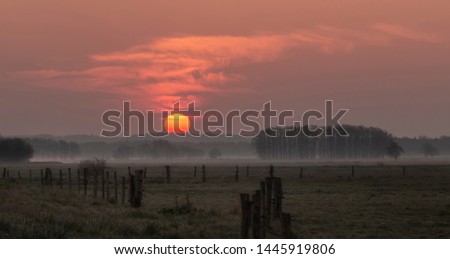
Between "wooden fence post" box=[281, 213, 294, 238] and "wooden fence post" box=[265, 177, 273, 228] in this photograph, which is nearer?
"wooden fence post" box=[281, 213, 294, 238]

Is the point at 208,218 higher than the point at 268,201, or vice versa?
the point at 268,201

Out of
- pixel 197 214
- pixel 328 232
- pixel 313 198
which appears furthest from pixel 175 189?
pixel 328 232

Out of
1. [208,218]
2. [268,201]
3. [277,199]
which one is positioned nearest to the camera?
[268,201]

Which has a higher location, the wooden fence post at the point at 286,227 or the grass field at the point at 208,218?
the wooden fence post at the point at 286,227

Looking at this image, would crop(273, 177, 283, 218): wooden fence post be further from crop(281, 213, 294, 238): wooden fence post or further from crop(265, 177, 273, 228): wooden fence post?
crop(281, 213, 294, 238): wooden fence post

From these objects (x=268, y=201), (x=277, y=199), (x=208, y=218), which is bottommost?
(x=208, y=218)

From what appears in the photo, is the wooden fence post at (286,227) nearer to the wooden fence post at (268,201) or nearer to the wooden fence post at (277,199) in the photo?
the wooden fence post at (268,201)

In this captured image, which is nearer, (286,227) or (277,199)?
(286,227)

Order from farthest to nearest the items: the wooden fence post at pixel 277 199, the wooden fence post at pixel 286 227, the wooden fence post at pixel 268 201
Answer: the wooden fence post at pixel 277 199, the wooden fence post at pixel 268 201, the wooden fence post at pixel 286 227

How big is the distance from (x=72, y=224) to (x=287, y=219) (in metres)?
6.83

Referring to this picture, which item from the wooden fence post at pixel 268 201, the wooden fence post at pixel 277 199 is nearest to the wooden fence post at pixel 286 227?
the wooden fence post at pixel 268 201

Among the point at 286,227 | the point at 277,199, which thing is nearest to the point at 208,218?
the point at 277,199

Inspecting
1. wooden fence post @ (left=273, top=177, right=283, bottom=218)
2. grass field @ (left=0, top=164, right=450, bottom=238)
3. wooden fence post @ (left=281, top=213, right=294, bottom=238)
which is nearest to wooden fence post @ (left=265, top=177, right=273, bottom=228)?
wooden fence post @ (left=273, top=177, right=283, bottom=218)

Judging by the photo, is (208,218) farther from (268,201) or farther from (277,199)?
(268,201)
